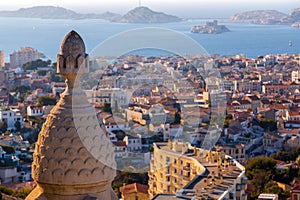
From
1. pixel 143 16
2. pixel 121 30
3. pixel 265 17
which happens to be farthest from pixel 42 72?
pixel 265 17

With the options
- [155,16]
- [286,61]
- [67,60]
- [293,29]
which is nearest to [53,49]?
[155,16]

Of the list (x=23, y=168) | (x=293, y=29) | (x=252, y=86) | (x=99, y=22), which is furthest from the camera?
(x=293, y=29)

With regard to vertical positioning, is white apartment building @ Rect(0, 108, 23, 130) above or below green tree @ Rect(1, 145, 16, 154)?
below

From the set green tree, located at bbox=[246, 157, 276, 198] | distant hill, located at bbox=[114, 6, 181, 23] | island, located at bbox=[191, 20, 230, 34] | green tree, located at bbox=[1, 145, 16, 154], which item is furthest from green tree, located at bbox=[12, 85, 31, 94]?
island, located at bbox=[191, 20, 230, 34]

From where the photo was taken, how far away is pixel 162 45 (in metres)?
6.40

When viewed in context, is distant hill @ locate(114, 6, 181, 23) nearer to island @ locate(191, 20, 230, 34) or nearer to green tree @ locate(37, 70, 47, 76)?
island @ locate(191, 20, 230, 34)

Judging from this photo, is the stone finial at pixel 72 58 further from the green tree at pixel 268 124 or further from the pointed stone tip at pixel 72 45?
the green tree at pixel 268 124

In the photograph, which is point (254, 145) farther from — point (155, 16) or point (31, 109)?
point (155, 16)

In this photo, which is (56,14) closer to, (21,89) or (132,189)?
(21,89)

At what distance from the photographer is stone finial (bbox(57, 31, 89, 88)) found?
2072 millimetres

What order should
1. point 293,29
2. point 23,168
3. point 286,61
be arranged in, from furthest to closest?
1. point 293,29
2. point 286,61
3. point 23,168

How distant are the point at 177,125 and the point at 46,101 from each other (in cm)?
2011

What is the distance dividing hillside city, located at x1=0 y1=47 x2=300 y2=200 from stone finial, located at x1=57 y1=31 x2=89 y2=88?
17cm

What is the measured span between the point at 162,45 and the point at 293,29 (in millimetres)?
91315
